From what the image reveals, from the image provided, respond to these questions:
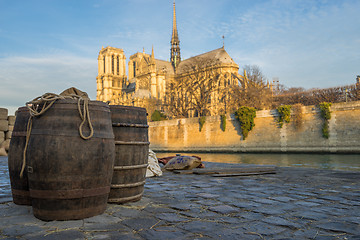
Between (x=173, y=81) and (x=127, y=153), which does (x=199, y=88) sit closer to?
(x=173, y=81)

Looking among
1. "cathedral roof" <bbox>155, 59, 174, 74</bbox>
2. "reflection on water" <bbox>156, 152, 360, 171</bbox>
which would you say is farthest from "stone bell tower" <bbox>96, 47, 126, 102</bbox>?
"reflection on water" <bbox>156, 152, 360, 171</bbox>

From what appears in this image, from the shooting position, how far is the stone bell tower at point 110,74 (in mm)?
90812

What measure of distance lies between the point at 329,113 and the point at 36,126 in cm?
2671

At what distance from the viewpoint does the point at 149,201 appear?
3730 millimetres

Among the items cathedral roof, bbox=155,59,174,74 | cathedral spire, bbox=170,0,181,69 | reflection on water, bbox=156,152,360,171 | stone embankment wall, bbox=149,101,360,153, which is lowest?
reflection on water, bbox=156,152,360,171

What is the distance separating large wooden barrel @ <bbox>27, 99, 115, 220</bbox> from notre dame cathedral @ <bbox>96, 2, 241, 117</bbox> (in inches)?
1365

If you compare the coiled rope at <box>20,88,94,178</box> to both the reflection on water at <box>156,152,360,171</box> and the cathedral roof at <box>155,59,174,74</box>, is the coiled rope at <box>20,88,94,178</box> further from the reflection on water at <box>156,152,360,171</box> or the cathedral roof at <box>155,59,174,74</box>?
the cathedral roof at <box>155,59,174,74</box>

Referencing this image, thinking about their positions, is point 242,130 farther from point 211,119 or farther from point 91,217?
point 91,217

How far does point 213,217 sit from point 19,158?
2.06 meters

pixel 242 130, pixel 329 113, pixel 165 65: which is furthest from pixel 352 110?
pixel 165 65

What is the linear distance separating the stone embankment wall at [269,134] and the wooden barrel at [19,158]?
85.1 ft

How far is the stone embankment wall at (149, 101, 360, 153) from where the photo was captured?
2495cm

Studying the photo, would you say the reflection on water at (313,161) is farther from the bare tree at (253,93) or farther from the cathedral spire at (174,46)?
the cathedral spire at (174,46)

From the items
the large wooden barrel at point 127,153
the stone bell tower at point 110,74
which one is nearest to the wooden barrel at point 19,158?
the large wooden barrel at point 127,153
